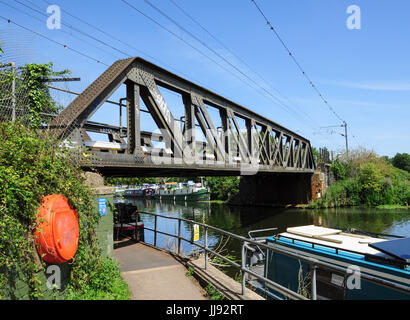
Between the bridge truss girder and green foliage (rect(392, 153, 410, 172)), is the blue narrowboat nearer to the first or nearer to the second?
the bridge truss girder

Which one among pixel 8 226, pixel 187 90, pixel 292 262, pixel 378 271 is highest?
pixel 187 90

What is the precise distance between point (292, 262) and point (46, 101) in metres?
9.15

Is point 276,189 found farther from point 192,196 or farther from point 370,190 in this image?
point 192,196

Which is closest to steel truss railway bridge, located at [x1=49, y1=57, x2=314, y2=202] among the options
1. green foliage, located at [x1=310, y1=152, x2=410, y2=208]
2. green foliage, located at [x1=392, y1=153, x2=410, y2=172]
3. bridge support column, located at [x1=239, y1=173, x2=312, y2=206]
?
bridge support column, located at [x1=239, y1=173, x2=312, y2=206]

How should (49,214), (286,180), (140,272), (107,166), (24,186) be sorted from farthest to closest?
(286,180) → (107,166) → (140,272) → (49,214) → (24,186)

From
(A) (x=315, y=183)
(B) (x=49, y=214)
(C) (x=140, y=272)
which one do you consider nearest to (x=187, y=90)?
(C) (x=140, y=272)

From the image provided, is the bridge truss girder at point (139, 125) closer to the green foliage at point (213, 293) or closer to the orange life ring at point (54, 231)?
the orange life ring at point (54, 231)

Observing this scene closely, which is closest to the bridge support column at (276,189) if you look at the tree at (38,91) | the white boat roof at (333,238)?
the white boat roof at (333,238)

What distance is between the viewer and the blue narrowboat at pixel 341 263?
538cm

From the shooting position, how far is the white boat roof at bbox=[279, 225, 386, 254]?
7.14 metres

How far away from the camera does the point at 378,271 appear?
18.8 feet

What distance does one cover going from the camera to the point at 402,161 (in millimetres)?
78875

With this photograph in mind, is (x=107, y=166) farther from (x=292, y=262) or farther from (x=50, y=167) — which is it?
(x=292, y=262)

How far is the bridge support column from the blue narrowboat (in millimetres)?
30199
